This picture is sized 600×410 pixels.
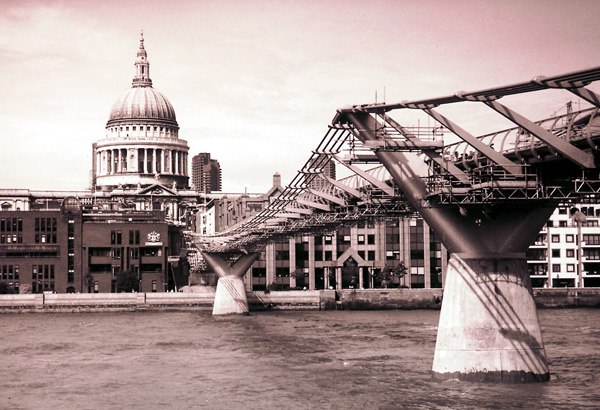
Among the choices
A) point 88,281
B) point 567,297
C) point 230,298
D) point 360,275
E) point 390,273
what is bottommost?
point 567,297

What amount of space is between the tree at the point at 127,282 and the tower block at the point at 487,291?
9071 cm

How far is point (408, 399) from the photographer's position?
128 feet

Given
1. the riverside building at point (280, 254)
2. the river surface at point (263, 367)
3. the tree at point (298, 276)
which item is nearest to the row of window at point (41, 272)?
the riverside building at point (280, 254)

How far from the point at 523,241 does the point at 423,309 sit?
230ft

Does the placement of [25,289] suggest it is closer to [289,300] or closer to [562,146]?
[289,300]

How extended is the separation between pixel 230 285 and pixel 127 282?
95.4 feet

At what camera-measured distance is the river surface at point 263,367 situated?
3953 centimetres

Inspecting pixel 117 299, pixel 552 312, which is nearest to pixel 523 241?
pixel 552 312

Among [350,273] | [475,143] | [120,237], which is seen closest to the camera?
[475,143]

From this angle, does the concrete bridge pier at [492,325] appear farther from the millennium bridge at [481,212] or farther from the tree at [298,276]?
the tree at [298,276]

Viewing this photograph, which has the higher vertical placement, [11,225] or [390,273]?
[11,225]

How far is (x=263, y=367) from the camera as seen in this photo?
52.2 metres

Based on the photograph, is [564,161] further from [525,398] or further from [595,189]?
[525,398]

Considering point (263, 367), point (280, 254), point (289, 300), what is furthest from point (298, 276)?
point (263, 367)
